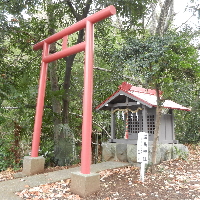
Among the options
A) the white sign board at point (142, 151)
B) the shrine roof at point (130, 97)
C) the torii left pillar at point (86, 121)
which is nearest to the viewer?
the torii left pillar at point (86, 121)

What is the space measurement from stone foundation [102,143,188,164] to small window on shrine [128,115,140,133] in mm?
856

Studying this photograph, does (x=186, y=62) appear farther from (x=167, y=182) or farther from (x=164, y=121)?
(x=164, y=121)

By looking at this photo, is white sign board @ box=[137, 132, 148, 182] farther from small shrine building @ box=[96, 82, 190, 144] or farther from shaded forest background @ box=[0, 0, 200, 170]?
small shrine building @ box=[96, 82, 190, 144]

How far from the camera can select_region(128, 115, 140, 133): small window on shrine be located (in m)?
7.81

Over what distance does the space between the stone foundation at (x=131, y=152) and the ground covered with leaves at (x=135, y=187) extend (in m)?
0.84

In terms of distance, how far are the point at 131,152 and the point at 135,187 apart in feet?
8.27

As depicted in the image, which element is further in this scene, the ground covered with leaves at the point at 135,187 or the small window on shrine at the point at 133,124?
the small window on shrine at the point at 133,124

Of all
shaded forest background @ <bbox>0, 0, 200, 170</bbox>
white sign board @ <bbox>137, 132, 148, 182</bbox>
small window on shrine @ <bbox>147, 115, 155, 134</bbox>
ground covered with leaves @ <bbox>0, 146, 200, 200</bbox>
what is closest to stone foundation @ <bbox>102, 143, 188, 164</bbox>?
small window on shrine @ <bbox>147, 115, 155, 134</bbox>

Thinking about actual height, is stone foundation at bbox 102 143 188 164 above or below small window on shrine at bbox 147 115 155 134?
below

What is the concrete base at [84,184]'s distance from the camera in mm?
3912

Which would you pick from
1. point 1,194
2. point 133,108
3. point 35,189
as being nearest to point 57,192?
point 35,189

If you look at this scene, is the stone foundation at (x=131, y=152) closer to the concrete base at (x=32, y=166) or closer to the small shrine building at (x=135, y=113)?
the small shrine building at (x=135, y=113)

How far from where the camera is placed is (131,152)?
6906 millimetres

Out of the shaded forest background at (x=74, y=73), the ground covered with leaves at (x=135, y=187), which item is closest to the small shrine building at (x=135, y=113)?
the shaded forest background at (x=74, y=73)
